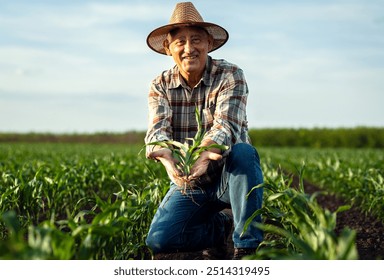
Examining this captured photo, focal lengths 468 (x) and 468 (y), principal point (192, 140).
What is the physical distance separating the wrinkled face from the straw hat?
0.06 m

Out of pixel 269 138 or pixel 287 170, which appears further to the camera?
pixel 269 138

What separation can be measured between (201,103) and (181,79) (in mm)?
238

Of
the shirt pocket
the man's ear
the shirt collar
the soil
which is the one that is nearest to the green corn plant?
the shirt pocket

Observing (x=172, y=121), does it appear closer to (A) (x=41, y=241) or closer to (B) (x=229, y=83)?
(B) (x=229, y=83)

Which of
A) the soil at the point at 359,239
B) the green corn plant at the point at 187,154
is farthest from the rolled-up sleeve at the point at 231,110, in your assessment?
the soil at the point at 359,239

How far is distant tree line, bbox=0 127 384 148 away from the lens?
3278 centimetres

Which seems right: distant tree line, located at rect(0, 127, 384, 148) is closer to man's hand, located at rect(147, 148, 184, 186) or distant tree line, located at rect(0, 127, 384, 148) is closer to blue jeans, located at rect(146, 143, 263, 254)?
blue jeans, located at rect(146, 143, 263, 254)

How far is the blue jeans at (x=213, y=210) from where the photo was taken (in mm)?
2951

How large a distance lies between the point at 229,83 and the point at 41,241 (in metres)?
1.99

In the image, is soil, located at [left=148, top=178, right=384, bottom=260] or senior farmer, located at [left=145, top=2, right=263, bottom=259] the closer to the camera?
senior farmer, located at [left=145, top=2, right=263, bottom=259]

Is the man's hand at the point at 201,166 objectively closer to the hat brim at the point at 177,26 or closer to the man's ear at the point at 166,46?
the hat brim at the point at 177,26
